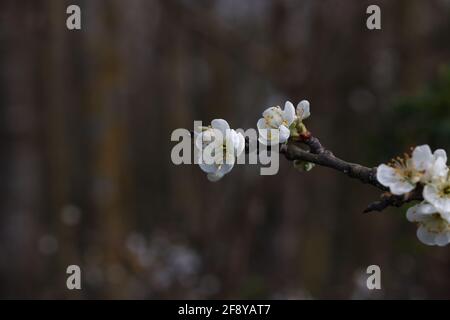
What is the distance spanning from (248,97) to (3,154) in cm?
451

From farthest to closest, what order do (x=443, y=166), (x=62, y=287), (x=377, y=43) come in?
(x=377, y=43), (x=62, y=287), (x=443, y=166)

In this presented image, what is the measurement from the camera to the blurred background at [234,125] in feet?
12.8

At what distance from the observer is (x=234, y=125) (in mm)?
7410

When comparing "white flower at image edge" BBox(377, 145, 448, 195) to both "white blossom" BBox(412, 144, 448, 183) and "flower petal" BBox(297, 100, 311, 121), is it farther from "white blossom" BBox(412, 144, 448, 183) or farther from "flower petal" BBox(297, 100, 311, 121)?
"flower petal" BBox(297, 100, 311, 121)

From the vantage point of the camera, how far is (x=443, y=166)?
130 centimetres

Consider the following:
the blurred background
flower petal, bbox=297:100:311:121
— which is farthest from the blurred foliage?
flower petal, bbox=297:100:311:121

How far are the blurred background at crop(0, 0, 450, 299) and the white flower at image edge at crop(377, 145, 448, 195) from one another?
1348 mm

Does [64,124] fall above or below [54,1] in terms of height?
below

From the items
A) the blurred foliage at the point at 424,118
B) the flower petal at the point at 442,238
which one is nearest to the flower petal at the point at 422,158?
the flower petal at the point at 442,238

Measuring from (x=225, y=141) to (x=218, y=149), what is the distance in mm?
30

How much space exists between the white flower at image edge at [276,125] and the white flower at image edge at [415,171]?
24 cm
